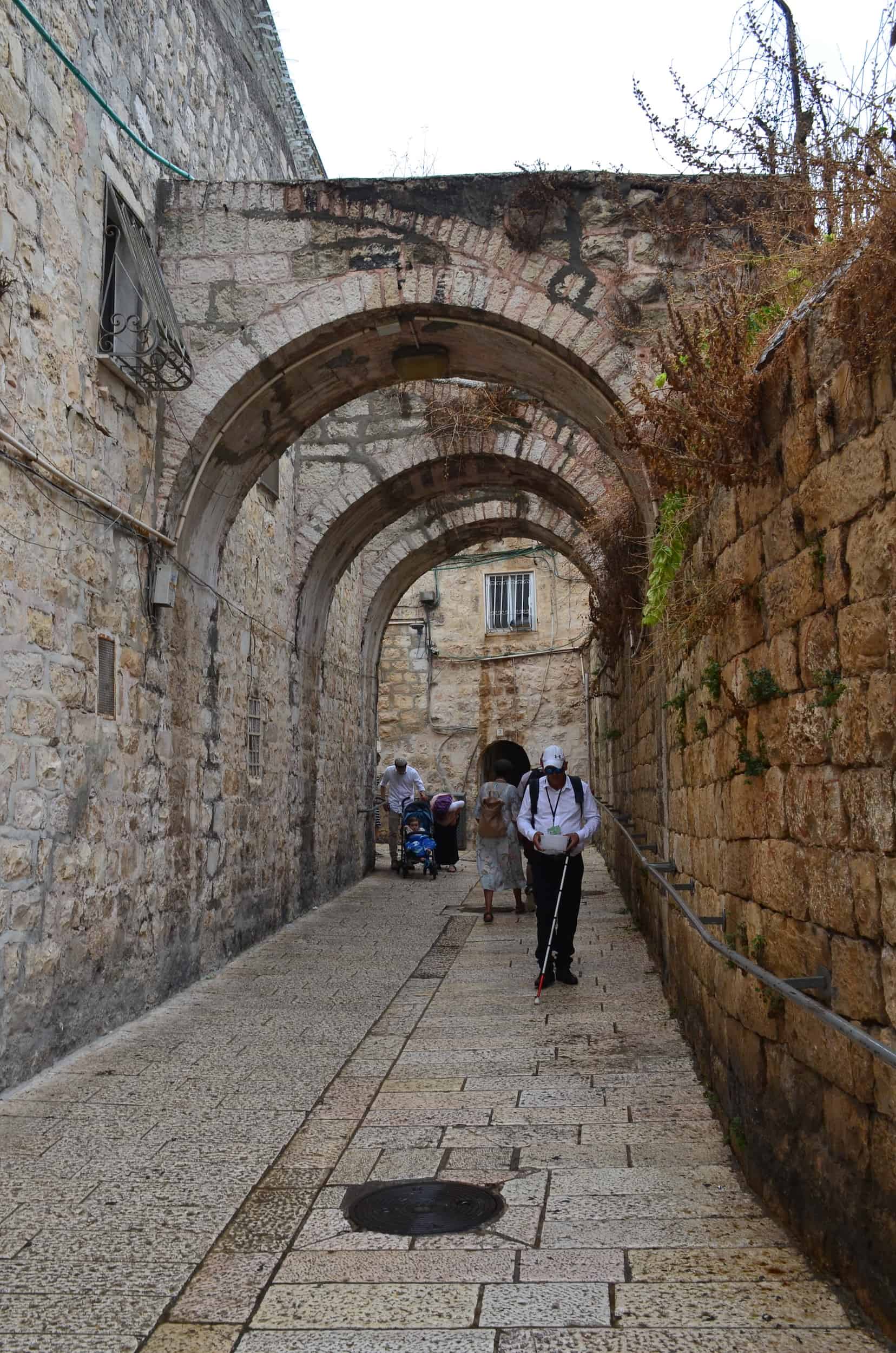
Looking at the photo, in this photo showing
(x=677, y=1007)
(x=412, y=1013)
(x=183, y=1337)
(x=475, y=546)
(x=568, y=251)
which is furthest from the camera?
(x=475, y=546)

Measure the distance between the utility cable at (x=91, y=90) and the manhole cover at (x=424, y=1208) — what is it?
15.7 ft

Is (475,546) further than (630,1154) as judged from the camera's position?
Yes

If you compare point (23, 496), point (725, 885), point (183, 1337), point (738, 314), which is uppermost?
point (738, 314)

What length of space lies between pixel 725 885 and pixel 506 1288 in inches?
72.1

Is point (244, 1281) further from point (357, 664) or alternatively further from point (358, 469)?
point (357, 664)

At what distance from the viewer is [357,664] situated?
13.9 metres

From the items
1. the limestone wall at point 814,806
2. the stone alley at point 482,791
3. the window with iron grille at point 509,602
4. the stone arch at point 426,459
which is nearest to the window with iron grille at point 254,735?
the stone alley at point 482,791

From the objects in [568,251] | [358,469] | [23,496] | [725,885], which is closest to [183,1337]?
[725,885]

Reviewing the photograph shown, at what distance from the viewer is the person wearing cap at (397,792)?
47.5ft

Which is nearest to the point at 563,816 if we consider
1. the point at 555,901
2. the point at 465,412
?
the point at 555,901

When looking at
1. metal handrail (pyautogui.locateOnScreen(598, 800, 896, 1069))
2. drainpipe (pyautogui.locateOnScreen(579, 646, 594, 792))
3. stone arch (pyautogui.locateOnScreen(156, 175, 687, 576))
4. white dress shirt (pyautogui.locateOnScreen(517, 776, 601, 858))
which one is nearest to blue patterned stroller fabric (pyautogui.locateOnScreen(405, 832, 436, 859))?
drainpipe (pyautogui.locateOnScreen(579, 646, 594, 792))

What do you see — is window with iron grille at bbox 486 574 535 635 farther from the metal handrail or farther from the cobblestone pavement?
the metal handrail

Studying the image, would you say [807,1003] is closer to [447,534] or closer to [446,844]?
[447,534]

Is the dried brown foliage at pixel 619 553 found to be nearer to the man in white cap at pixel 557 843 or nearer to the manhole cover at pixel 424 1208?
the man in white cap at pixel 557 843
